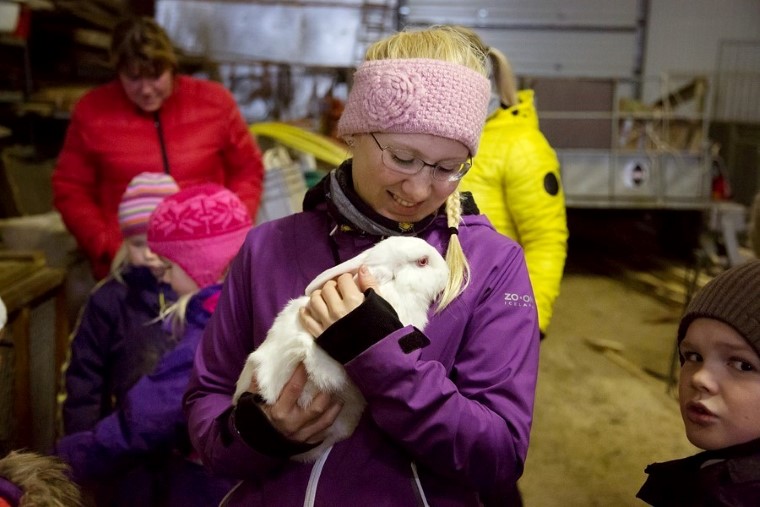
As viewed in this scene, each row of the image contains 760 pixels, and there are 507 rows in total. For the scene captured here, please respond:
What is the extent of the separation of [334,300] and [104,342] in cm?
138

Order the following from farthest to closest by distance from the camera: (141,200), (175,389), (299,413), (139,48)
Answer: (139,48), (141,200), (175,389), (299,413)

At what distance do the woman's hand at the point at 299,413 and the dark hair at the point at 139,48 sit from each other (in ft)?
6.94

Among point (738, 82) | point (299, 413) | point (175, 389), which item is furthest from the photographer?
point (738, 82)

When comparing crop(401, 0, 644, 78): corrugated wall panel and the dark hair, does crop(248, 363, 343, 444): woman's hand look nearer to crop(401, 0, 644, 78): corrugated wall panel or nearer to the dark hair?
the dark hair

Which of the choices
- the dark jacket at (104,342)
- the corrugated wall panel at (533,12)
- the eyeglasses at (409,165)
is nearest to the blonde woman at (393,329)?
the eyeglasses at (409,165)

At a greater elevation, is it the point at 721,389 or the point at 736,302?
the point at 736,302

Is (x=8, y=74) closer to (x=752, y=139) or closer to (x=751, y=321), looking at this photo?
(x=751, y=321)

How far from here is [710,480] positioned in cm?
125

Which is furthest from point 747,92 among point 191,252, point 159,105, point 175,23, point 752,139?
point 191,252

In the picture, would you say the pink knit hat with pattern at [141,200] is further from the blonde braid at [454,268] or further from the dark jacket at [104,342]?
the blonde braid at [454,268]

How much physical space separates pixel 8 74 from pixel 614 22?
6659 mm

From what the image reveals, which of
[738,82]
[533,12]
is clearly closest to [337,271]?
[533,12]

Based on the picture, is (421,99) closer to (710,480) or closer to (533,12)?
(710,480)

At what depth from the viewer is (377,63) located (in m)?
1.35
